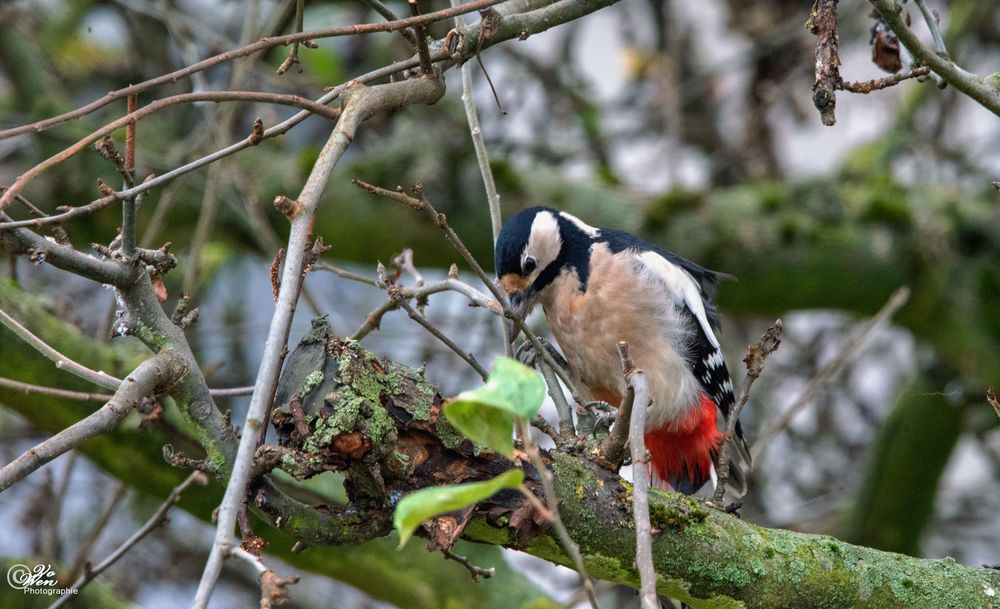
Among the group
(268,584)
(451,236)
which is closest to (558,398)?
(451,236)

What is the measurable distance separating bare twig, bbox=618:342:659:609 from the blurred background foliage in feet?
6.17

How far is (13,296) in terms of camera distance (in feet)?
10.0

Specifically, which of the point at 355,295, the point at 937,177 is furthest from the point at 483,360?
the point at 937,177

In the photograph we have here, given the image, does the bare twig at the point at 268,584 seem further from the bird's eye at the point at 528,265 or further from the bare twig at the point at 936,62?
the bird's eye at the point at 528,265

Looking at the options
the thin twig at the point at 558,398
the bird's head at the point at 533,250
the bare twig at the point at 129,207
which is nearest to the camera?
the bare twig at the point at 129,207

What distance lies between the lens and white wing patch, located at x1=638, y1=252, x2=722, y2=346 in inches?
138

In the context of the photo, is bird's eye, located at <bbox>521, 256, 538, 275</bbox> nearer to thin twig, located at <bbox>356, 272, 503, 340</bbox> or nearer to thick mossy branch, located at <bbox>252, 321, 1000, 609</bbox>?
thin twig, located at <bbox>356, 272, 503, 340</bbox>

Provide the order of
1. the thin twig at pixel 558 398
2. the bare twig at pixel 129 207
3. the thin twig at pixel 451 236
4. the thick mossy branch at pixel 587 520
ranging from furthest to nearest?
1. the thin twig at pixel 558 398
2. the thin twig at pixel 451 236
3. the thick mossy branch at pixel 587 520
4. the bare twig at pixel 129 207

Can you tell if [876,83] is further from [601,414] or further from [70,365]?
[70,365]

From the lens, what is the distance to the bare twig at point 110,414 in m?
1.45

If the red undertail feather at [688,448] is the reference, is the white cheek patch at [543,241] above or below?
above

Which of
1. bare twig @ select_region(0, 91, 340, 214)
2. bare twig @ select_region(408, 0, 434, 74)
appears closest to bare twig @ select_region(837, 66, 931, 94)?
bare twig @ select_region(408, 0, 434, 74)

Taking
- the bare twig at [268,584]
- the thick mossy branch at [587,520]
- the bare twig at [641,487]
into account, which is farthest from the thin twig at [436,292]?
the bare twig at [268,584]

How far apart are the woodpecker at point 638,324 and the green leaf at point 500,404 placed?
6.36ft
